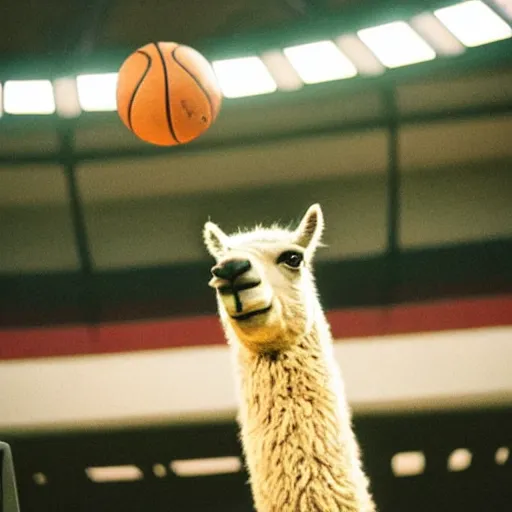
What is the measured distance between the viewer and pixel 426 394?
1644 mm

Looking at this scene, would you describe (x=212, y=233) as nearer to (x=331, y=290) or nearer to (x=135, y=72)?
(x=135, y=72)

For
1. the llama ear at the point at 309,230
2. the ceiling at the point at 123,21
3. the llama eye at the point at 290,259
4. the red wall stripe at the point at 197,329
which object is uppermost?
the ceiling at the point at 123,21

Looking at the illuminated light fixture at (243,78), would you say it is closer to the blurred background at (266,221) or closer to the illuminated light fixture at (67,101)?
the blurred background at (266,221)

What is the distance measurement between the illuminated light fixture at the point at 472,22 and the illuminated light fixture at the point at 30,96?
4.85 ft

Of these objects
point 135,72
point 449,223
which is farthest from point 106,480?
point 449,223

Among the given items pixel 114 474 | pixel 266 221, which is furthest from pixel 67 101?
pixel 114 474

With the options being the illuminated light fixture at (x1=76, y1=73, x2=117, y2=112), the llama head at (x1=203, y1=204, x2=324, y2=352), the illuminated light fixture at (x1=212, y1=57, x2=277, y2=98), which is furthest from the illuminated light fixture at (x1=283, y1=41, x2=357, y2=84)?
the llama head at (x1=203, y1=204, x2=324, y2=352)

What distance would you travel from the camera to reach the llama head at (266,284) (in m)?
0.69

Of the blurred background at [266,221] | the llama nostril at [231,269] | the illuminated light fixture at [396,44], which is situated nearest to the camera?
the llama nostril at [231,269]

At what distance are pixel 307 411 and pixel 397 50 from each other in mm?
1724

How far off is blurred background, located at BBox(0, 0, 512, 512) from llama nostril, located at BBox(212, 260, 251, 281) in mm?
1077

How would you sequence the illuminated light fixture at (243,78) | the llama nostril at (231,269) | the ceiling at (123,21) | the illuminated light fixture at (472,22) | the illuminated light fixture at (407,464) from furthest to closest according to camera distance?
the ceiling at (123,21)
the illuminated light fixture at (243,78)
the illuminated light fixture at (472,22)
the illuminated light fixture at (407,464)
the llama nostril at (231,269)

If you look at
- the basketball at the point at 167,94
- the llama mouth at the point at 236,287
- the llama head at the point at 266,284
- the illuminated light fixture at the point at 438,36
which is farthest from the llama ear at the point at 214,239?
the illuminated light fixture at the point at 438,36

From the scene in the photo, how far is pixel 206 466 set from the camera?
183cm
